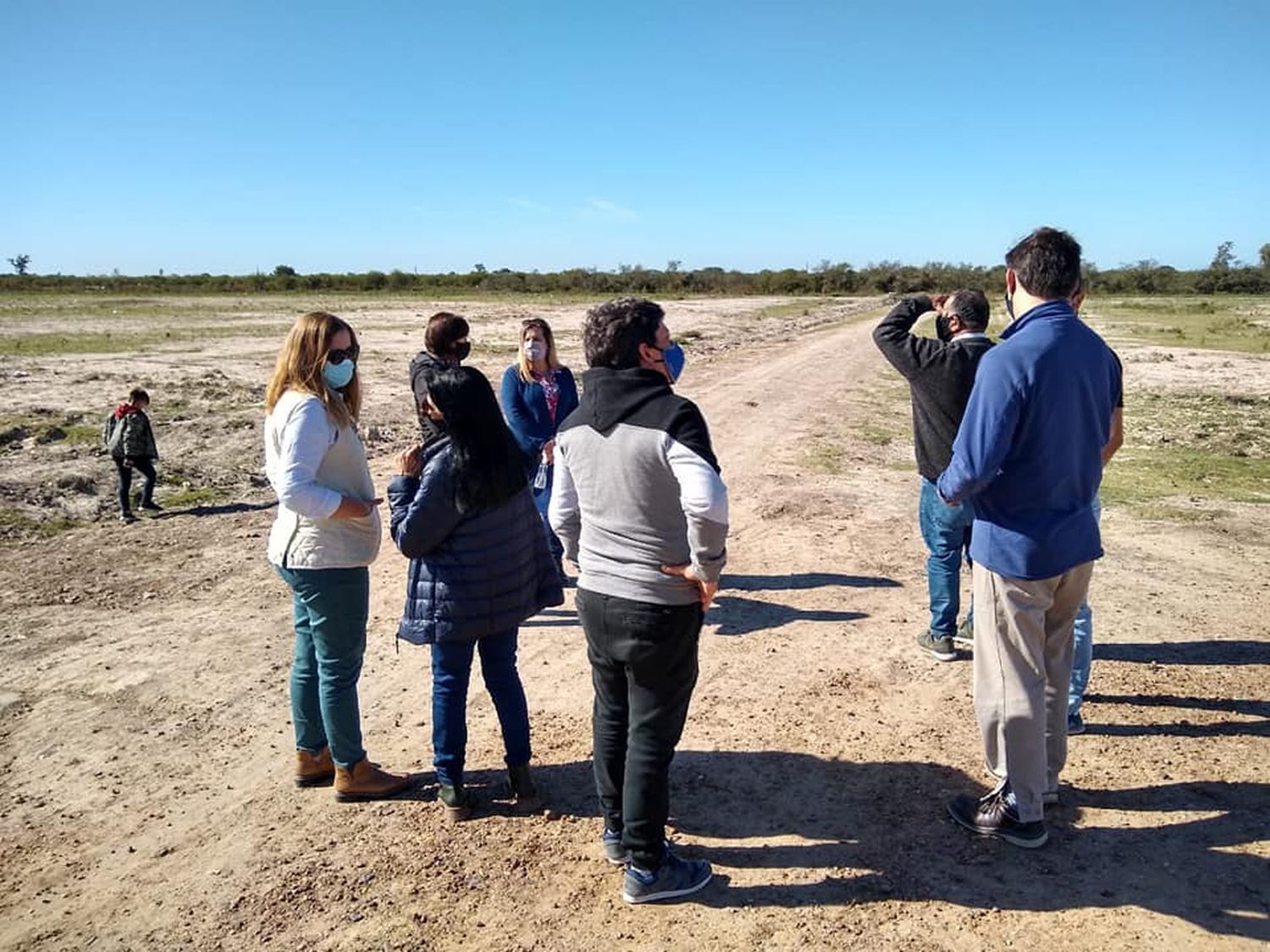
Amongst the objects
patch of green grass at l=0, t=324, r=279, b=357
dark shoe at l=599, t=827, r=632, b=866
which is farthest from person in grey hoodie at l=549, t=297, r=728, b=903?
patch of green grass at l=0, t=324, r=279, b=357

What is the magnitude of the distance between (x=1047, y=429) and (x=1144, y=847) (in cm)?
177

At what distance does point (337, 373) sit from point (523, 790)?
1944 mm

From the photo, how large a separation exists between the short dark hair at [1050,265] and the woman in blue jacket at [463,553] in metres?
2.06

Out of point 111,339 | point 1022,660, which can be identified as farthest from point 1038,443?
point 111,339

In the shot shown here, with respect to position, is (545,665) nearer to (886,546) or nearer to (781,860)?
(781,860)

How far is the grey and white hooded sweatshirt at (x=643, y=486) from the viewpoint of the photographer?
113 inches

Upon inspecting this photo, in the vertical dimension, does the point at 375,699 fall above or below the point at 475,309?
below

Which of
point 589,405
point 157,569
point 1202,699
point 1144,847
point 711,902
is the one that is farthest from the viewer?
point 157,569

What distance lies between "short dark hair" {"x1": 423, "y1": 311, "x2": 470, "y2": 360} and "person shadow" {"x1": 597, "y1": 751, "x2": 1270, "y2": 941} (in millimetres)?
2020

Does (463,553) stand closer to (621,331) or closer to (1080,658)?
(621,331)

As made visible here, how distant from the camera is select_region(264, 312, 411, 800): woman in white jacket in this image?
137 inches

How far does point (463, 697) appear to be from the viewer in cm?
371

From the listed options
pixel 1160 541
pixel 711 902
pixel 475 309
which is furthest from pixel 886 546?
pixel 475 309

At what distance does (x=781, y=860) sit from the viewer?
3539 millimetres
